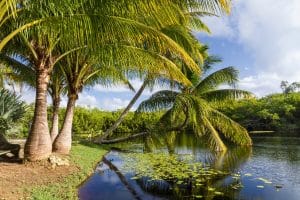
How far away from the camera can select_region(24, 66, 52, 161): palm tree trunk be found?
9273 millimetres

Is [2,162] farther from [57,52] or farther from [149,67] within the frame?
[149,67]

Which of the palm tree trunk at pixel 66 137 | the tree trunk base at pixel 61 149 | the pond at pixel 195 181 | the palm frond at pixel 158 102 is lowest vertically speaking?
the pond at pixel 195 181

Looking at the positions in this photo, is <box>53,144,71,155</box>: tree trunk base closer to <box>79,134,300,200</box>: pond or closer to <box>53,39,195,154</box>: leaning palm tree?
<box>53,39,195,154</box>: leaning palm tree

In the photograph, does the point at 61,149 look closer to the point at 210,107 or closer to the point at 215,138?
the point at 210,107

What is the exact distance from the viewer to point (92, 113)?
3525 cm

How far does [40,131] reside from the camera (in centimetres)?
945

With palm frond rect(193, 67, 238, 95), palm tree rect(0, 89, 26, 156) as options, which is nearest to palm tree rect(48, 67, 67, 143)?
palm tree rect(0, 89, 26, 156)

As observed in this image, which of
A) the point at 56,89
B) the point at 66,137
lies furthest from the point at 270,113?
the point at 66,137

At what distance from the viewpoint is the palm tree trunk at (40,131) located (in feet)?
30.4

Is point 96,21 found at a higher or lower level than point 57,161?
higher

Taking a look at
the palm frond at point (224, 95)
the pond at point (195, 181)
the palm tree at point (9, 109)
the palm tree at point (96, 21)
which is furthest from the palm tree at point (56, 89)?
the palm frond at point (224, 95)

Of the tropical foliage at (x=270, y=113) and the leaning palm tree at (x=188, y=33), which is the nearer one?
the leaning palm tree at (x=188, y=33)

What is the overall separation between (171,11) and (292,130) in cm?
3041

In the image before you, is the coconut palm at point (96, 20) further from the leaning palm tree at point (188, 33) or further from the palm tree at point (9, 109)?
the palm tree at point (9, 109)
